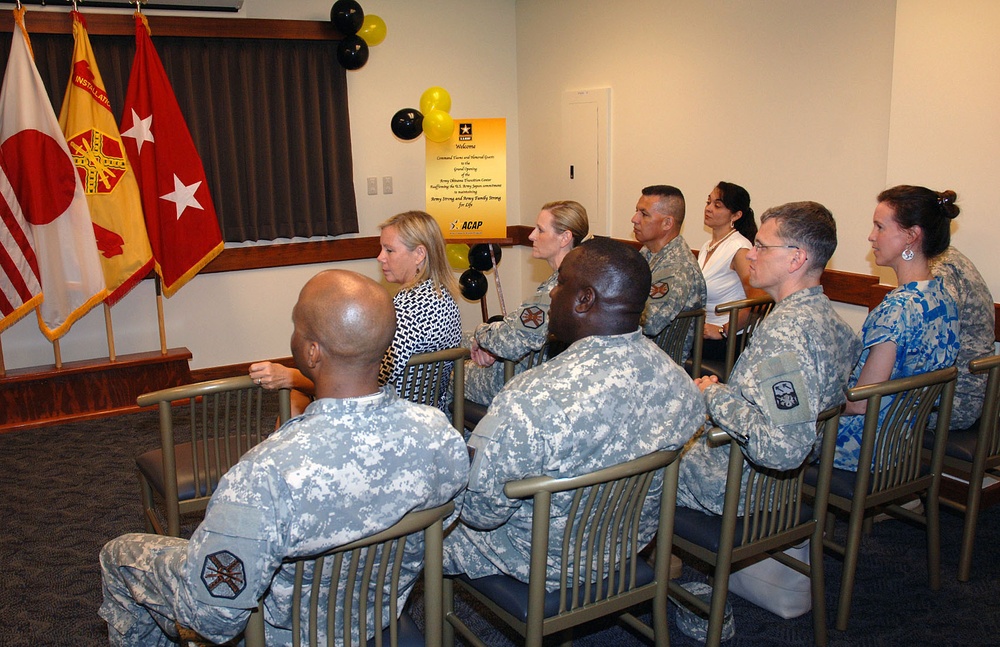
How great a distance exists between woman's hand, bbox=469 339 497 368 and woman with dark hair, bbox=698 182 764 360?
1248mm

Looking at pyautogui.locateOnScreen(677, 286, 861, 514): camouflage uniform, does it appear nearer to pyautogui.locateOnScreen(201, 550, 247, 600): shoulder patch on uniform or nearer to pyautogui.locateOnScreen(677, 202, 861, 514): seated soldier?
pyautogui.locateOnScreen(677, 202, 861, 514): seated soldier

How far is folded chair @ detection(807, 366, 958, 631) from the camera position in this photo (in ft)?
7.48

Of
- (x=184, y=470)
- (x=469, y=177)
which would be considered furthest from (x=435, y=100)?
(x=184, y=470)

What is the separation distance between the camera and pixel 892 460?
2434 millimetres

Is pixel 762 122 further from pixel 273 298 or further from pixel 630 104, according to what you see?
pixel 273 298

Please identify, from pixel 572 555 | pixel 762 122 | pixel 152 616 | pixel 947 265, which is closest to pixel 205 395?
pixel 152 616

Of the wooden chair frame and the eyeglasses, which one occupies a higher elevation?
the eyeglasses

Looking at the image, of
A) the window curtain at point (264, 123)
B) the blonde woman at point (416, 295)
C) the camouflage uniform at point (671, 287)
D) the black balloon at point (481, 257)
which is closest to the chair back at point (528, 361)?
the blonde woman at point (416, 295)

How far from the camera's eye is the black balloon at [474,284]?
584cm

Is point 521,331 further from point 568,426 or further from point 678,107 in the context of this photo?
point 678,107

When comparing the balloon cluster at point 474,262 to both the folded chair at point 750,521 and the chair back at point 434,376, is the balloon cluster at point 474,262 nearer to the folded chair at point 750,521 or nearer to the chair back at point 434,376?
the chair back at point 434,376

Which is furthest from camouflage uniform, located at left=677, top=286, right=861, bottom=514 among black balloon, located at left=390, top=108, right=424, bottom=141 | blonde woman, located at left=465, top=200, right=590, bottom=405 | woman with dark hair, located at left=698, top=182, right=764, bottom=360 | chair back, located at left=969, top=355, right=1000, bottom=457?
black balloon, located at left=390, top=108, right=424, bottom=141

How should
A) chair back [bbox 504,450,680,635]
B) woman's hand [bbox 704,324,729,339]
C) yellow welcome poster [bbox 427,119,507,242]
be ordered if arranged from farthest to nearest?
yellow welcome poster [bbox 427,119,507,242] < woman's hand [bbox 704,324,729,339] < chair back [bbox 504,450,680,635]

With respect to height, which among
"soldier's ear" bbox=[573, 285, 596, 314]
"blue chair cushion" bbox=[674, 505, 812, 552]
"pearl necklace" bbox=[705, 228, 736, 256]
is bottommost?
"blue chair cushion" bbox=[674, 505, 812, 552]
